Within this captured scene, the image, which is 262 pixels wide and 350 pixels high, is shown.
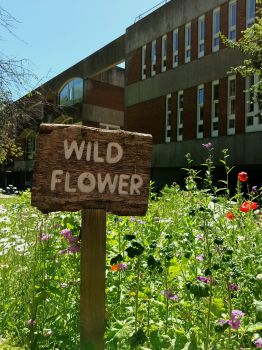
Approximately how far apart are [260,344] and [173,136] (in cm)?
2307

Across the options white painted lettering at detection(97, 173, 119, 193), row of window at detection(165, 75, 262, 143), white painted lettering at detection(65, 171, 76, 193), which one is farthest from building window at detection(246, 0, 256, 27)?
white painted lettering at detection(65, 171, 76, 193)

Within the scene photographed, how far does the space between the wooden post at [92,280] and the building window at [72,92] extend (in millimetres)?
35701

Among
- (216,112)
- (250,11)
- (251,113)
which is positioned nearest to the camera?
(251,113)

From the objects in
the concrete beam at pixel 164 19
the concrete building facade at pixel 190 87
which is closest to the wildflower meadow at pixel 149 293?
the concrete building facade at pixel 190 87

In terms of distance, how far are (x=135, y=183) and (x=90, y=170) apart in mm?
243

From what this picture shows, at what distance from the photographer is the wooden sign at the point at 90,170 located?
2.20m

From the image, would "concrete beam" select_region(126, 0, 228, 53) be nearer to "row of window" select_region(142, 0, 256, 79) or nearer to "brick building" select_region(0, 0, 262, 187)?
"brick building" select_region(0, 0, 262, 187)

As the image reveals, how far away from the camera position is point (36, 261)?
3.18m

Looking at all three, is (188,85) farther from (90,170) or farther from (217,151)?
(90,170)

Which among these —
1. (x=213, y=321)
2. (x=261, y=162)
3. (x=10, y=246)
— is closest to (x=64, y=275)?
(x=10, y=246)

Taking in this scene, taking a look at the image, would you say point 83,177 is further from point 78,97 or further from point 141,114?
point 78,97

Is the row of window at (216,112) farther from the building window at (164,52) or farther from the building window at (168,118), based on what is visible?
the building window at (164,52)

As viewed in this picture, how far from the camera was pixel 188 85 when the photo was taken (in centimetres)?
2409

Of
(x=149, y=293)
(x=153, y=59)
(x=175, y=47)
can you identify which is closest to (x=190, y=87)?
(x=175, y=47)
